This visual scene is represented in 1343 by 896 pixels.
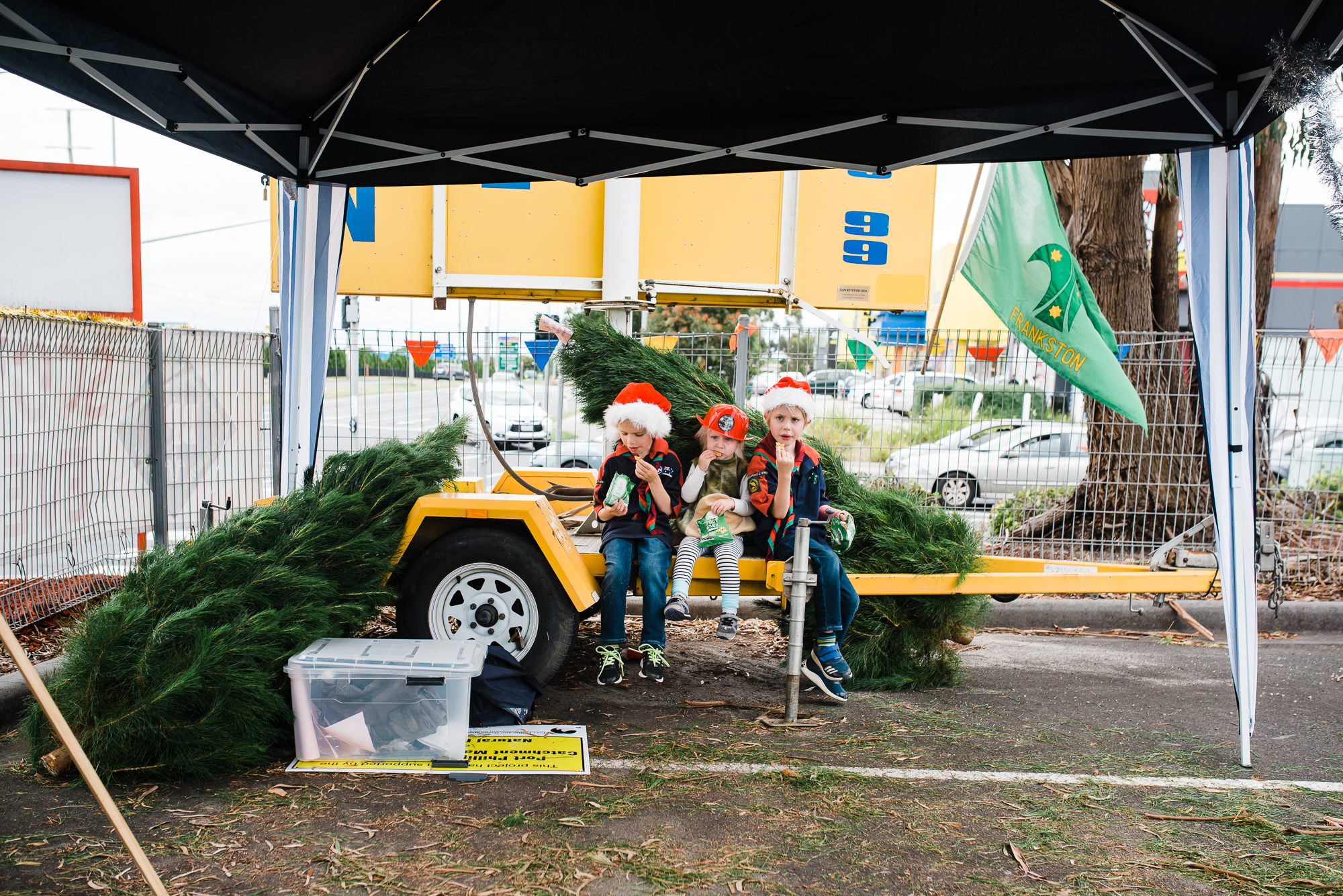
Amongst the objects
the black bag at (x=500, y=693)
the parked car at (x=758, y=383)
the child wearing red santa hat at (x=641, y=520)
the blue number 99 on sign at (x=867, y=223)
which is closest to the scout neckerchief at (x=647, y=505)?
the child wearing red santa hat at (x=641, y=520)

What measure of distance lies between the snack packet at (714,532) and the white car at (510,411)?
2891 mm

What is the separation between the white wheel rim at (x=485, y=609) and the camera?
4461mm

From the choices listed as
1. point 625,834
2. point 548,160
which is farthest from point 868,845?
point 548,160

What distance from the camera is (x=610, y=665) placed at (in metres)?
4.60

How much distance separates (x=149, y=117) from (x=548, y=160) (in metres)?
2.03

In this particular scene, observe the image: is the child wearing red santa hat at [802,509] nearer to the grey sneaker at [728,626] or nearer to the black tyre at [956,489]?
the grey sneaker at [728,626]

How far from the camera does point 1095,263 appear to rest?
8203 mm

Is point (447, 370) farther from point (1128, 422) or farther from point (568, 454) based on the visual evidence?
point (1128, 422)

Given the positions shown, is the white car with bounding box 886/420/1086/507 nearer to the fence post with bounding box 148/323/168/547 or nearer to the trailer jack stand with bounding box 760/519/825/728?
the trailer jack stand with bounding box 760/519/825/728

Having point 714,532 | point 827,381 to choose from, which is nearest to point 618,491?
point 714,532

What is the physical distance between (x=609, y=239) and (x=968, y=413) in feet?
10.1

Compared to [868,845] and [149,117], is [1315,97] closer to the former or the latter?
[868,845]

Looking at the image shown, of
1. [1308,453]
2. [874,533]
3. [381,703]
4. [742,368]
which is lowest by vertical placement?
[381,703]

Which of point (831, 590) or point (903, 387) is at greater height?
point (903, 387)
